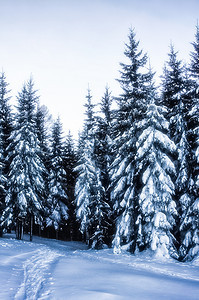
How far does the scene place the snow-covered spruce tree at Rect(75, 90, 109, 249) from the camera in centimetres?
2356

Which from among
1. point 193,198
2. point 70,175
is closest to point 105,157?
point 193,198

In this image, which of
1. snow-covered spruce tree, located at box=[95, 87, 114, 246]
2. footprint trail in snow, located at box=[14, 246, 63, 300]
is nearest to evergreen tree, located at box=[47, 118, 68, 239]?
snow-covered spruce tree, located at box=[95, 87, 114, 246]

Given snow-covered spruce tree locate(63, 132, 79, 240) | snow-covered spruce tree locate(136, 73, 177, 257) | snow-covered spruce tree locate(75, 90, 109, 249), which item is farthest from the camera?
snow-covered spruce tree locate(63, 132, 79, 240)

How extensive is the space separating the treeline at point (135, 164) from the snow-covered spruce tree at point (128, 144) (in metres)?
0.07

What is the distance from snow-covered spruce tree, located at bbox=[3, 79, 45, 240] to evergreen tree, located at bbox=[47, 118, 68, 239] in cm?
571

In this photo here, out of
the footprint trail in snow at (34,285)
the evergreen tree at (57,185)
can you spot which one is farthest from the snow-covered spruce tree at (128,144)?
the evergreen tree at (57,185)

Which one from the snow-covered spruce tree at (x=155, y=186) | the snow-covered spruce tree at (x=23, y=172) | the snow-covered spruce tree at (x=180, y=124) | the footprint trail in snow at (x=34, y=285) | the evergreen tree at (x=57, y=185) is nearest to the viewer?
the footprint trail in snow at (x=34, y=285)

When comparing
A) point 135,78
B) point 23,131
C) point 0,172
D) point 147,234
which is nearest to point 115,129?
point 135,78

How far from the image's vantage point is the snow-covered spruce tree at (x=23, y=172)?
24.5 metres

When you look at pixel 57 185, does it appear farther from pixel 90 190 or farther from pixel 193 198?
pixel 193 198

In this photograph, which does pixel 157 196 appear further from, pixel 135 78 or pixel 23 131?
pixel 23 131

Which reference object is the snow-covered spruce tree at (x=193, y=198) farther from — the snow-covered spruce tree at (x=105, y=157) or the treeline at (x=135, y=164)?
the snow-covered spruce tree at (x=105, y=157)

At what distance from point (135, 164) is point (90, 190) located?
1017 cm

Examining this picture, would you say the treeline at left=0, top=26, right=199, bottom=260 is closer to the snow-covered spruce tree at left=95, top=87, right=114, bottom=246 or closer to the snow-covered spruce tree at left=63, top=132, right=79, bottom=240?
the snow-covered spruce tree at left=95, top=87, right=114, bottom=246
